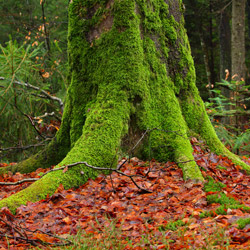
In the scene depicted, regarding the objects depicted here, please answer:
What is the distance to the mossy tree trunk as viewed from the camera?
4.62m

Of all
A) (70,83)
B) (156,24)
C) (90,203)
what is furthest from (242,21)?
(90,203)

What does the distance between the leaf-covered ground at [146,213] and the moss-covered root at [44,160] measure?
0.72 m

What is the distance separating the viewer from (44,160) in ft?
18.0

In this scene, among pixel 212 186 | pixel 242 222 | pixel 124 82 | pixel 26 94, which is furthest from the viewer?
pixel 26 94

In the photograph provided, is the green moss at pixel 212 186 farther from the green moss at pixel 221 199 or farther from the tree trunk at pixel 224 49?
the tree trunk at pixel 224 49

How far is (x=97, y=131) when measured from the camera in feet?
15.0

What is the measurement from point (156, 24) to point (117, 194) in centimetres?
284

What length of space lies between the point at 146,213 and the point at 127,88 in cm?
204

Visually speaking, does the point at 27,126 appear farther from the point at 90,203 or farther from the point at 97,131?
the point at 90,203

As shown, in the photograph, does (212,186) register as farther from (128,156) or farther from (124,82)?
(124,82)

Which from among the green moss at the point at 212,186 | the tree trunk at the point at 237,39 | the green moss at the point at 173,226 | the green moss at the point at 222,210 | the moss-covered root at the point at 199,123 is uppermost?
the tree trunk at the point at 237,39

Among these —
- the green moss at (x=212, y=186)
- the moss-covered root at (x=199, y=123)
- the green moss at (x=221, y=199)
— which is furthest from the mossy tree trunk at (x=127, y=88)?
the green moss at (x=221, y=199)

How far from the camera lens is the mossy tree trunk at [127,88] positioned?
4621mm

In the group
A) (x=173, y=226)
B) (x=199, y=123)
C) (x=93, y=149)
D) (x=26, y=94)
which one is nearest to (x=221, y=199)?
(x=173, y=226)
